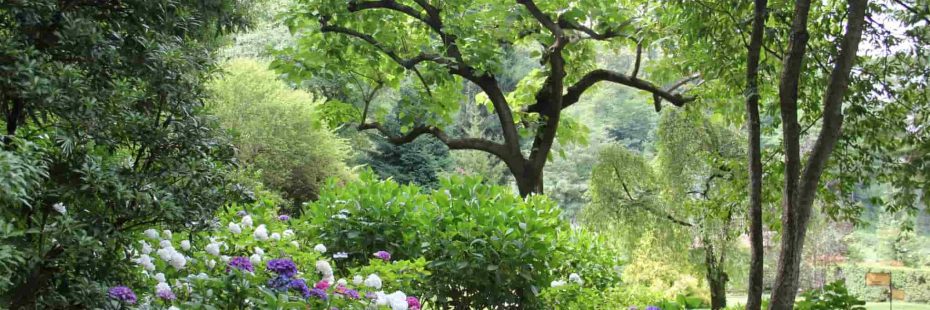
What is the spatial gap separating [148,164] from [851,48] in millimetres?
2802

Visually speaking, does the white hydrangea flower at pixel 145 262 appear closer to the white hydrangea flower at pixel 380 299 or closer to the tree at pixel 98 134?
the tree at pixel 98 134

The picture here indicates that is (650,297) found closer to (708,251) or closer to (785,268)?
(785,268)

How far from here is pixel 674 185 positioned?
1104cm

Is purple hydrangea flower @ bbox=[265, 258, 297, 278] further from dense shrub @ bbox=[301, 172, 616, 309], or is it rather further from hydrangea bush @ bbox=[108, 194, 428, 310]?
dense shrub @ bbox=[301, 172, 616, 309]

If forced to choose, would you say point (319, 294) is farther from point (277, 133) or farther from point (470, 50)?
point (277, 133)

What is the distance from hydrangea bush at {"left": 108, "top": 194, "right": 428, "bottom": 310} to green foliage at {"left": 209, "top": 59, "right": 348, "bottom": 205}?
40.8ft

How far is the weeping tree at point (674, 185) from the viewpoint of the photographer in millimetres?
10820

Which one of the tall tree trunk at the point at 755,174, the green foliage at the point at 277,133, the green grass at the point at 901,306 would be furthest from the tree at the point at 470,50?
the green grass at the point at 901,306

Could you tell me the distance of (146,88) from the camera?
239 centimetres

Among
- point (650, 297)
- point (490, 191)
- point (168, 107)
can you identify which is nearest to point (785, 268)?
point (490, 191)

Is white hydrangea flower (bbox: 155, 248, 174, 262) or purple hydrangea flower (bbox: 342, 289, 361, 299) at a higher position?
white hydrangea flower (bbox: 155, 248, 174, 262)

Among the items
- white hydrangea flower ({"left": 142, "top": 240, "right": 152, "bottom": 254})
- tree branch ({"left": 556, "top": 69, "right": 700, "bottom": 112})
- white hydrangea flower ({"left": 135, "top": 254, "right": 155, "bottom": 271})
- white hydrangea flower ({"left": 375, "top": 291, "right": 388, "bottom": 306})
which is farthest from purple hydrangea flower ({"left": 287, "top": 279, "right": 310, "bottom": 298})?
tree branch ({"left": 556, "top": 69, "right": 700, "bottom": 112})

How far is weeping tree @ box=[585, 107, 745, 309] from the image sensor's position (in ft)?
35.5

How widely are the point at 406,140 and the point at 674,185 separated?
4.77m
